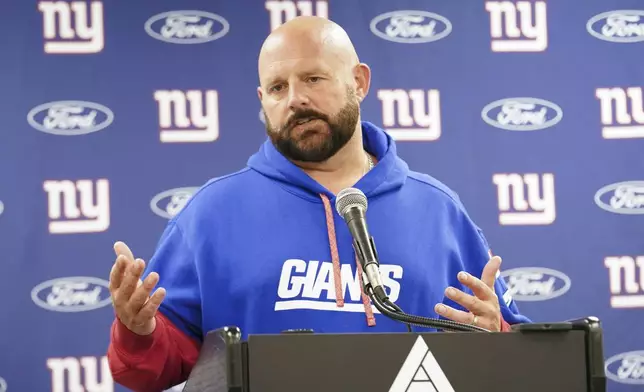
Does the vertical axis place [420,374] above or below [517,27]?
below

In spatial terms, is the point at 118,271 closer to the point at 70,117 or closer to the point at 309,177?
the point at 309,177

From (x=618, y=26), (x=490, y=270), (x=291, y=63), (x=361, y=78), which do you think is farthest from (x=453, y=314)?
(x=618, y=26)

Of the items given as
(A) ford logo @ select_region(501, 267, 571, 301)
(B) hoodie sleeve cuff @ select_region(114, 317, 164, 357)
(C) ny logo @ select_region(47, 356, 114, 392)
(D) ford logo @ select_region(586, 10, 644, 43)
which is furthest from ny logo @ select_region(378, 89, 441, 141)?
(B) hoodie sleeve cuff @ select_region(114, 317, 164, 357)

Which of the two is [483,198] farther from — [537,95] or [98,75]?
[98,75]

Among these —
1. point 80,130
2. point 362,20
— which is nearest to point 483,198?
point 362,20

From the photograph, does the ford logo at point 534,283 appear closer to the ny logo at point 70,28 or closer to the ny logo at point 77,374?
the ny logo at point 77,374

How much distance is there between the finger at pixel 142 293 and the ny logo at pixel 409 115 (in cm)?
230

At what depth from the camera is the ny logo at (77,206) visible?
3.83 m

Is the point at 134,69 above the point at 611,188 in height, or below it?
above

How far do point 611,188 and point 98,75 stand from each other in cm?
204

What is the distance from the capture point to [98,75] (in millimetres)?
3932

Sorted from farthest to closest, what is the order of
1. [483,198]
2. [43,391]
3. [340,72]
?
[483,198] < [43,391] < [340,72]

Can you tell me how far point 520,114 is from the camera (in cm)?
408

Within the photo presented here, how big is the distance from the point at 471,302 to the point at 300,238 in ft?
1.78
